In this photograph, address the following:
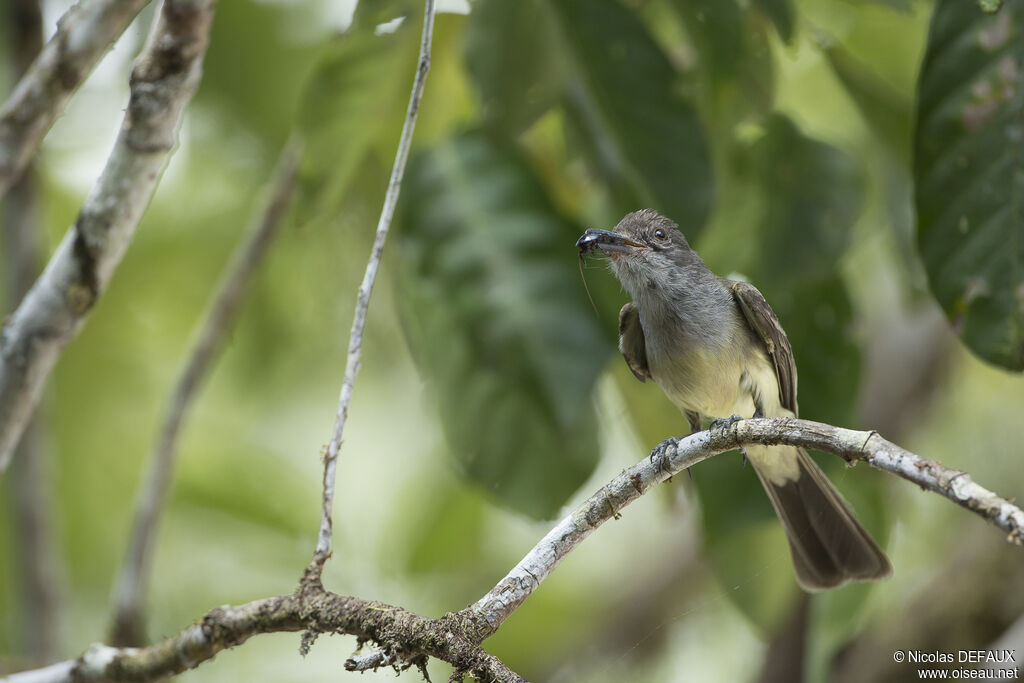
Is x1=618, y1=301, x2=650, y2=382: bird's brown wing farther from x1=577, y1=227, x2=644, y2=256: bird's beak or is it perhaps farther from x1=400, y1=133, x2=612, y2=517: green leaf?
x1=577, y1=227, x2=644, y2=256: bird's beak

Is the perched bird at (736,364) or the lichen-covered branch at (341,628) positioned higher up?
the perched bird at (736,364)

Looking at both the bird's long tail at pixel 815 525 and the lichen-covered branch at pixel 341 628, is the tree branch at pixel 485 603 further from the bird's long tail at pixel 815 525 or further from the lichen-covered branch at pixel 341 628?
the bird's long tail at pixel 815 525

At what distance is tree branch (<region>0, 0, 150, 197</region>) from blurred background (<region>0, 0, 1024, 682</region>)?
37.9 inches

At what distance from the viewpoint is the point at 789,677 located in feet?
17.3

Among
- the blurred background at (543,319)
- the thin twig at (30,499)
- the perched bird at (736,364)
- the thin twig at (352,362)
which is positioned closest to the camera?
the thin twig at (352,362)

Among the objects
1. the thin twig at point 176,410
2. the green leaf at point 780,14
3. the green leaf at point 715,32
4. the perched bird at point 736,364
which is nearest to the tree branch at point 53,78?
the perched bird at point 736,364

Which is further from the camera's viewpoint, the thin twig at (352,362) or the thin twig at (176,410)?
the thin twig at (176,410)

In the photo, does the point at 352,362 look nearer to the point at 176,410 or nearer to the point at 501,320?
the point at 501,320

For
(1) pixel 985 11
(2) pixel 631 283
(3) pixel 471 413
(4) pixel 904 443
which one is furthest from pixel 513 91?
(4) pixel 904 443

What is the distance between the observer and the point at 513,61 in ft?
10.9

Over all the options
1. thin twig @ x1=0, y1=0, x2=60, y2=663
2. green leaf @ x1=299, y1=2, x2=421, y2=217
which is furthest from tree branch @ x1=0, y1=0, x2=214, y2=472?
thin twig @ x1=0, y1=0, x2=60, y2=663

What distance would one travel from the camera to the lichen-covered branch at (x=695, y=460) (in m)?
1.54

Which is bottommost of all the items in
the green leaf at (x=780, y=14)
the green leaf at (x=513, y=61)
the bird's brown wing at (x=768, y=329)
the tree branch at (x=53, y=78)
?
the bird's brown wing at (x=768, y=329)

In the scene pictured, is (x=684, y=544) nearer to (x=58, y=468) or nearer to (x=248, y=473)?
(x=248, y=473)
